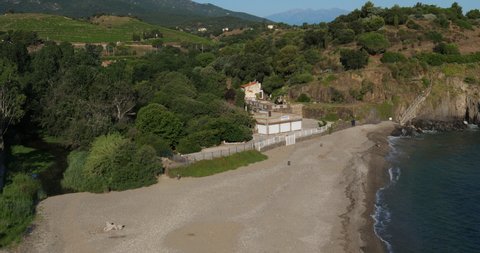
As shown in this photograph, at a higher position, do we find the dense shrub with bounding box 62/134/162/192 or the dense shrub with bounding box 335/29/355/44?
the dense shrub with bounding box 335/29/355/44

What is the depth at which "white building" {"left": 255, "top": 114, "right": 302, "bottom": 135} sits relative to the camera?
5388cm

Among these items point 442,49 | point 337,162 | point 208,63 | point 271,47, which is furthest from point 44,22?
point 337,162

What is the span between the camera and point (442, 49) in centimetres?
7788

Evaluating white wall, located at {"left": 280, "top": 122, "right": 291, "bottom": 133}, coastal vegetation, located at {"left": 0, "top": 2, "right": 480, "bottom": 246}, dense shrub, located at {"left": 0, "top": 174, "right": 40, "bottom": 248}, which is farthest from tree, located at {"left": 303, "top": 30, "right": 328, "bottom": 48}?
dense shrub, located at {"left": 0, "top": 174, "right": 40, "bottom": 248}

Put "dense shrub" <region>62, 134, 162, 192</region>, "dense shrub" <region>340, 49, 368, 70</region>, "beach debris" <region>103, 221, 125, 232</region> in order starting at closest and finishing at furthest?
"beach debris" <region>103, 221, 125, 232</region>, "dense shrub" <region>62, 134, 162, 192</region>, "dense shrub" <region>340, 49, 368, 70</region>

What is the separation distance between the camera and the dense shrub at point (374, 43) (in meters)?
78.2

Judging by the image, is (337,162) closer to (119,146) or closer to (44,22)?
(119,146)

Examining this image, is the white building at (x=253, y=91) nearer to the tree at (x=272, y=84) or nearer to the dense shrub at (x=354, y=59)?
the tree at (x=272, y=84)

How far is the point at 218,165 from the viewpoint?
4078 cm

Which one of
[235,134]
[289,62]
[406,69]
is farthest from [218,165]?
[406,69]

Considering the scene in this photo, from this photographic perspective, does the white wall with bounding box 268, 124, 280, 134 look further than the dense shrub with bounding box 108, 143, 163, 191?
Yes

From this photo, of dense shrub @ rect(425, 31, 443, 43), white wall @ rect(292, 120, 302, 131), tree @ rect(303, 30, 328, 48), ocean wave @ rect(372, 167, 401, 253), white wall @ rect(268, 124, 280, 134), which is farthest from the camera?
tree @ rect(303, 30, 328, 48)

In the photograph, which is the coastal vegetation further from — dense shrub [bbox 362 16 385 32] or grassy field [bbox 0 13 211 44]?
grassy field [bbox 0 13 211 44]

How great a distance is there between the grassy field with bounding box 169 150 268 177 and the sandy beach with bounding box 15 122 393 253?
3.24 feet
